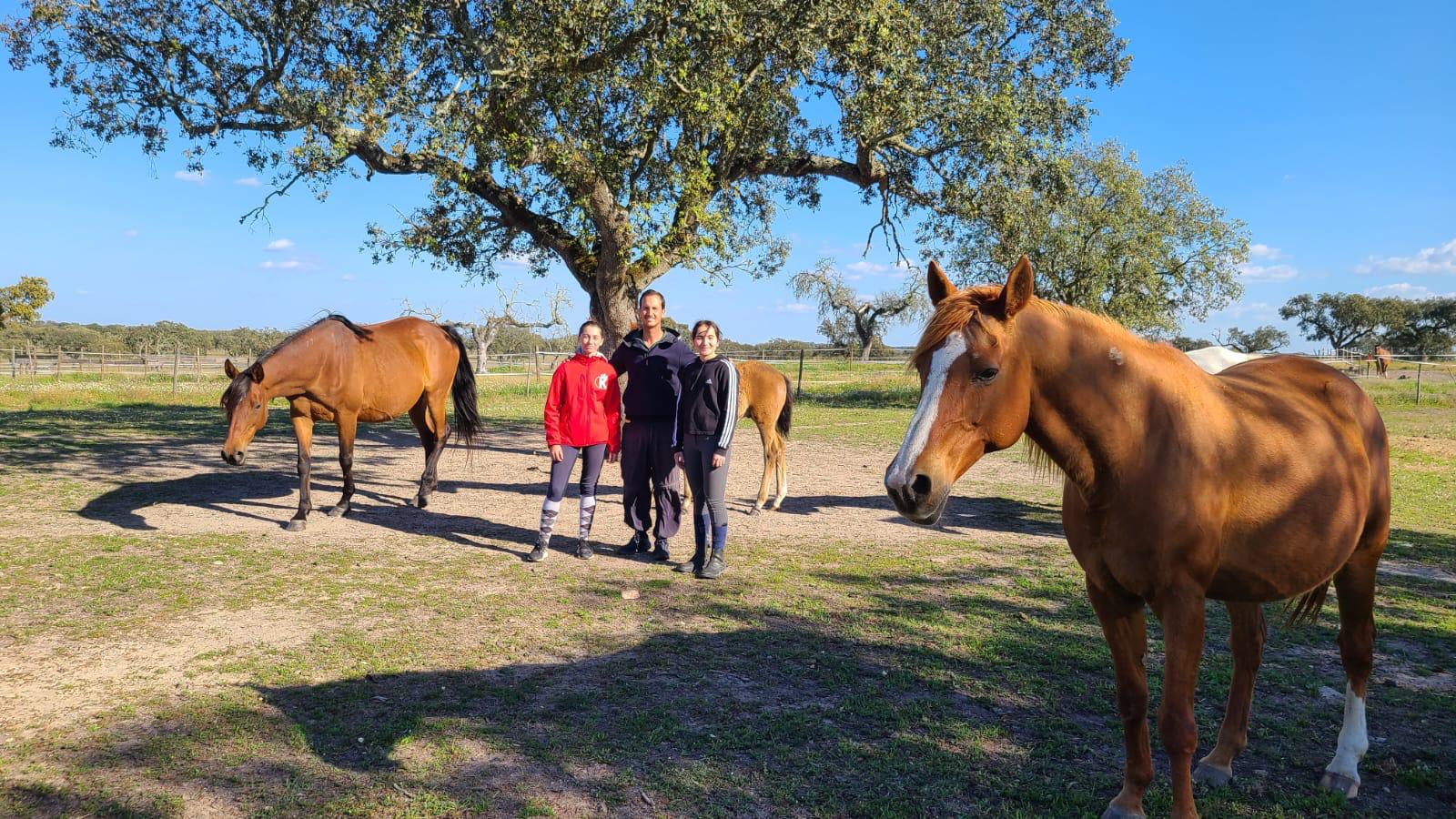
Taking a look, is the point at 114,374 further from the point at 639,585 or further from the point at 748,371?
the point at 639,585

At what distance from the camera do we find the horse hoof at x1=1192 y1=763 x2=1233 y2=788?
3082 millimetres

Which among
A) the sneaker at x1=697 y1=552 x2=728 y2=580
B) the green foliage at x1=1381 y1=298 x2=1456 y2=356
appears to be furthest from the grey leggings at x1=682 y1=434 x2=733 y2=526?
the green foliage at x1=1381 y1=298 x2=1456 y2=356

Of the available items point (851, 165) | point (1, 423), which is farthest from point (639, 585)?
point (1, 423)

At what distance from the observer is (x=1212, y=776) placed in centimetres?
311

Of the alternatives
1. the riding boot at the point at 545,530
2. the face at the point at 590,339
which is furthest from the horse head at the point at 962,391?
the riding boot at the point at 545,530

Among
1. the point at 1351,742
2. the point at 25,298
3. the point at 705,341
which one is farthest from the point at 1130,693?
the point at 25,298

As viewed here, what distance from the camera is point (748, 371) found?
941cm

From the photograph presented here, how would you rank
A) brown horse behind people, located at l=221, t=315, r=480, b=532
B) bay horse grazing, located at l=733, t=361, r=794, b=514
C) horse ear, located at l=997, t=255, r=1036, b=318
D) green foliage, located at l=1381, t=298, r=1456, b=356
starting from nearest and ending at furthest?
1. horse ear, located at l=997, t=255, r=1036, b=318
2. brown horse behind people, located at l=221, t=315, r=480, b=532
3. bay horse grazing, located at l=733, t=361, r=794, b=514
4. green foliage, located at l=1381, t=298, r=1456, b=356

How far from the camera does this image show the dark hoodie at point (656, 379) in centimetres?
639

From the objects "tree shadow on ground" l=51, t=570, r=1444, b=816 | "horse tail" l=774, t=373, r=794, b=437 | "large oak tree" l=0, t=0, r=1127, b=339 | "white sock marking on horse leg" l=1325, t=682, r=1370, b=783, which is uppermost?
"large oak tree" l=0, t=0, r=1127, b=339

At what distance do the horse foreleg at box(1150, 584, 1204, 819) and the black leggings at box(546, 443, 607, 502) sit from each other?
454 cm

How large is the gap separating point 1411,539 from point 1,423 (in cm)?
2188

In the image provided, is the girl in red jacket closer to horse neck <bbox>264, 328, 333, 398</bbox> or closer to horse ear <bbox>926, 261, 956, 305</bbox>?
horse neck <bbox>264, 328, 333, 398</bbox>

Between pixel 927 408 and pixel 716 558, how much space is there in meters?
4.12
